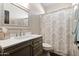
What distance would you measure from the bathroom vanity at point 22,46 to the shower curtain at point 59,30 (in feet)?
0.50

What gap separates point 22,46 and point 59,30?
546mm

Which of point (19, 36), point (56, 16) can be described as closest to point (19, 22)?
point (19, 36)

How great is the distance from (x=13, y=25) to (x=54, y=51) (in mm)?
641

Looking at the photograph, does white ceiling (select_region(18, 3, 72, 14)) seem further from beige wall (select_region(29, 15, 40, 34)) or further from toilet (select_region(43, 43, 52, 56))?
toilet (select_region(43, 43, 52, 56))

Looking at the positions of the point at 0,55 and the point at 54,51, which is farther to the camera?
the point at 54,51

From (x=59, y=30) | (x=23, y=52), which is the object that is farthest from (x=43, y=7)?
(x=23, y=52)

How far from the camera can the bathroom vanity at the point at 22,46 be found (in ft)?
3.37

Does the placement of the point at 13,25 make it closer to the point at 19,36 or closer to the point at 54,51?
the point at 19,36

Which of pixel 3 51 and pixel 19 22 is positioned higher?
pixel 19 22

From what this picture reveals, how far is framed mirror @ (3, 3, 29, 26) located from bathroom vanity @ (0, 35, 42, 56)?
0.22 metres

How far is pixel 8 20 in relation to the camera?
52.7 inches

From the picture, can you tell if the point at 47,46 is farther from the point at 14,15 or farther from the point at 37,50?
the point at 14,15

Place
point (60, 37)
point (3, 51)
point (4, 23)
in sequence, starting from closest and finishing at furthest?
point (3, 51) → point (4, 23) → point (60, 37)

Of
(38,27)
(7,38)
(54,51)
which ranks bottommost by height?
(54,51)
